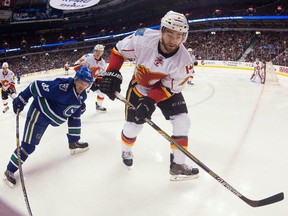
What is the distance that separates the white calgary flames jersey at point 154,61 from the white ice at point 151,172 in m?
0.93

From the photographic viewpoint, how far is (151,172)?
255cm

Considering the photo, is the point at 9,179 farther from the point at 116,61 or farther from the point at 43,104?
the point at 116,61

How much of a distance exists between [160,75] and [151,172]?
3.33 feet

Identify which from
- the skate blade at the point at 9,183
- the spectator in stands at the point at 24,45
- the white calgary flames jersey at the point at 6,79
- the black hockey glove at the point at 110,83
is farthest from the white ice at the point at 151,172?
the spectator in stands at the point at 24,45

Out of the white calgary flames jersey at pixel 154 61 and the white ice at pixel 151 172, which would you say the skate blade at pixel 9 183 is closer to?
the white ice at pixel 151 172

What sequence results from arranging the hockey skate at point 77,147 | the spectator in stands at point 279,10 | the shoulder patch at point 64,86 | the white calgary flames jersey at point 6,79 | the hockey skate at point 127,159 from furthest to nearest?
the spectator in stands at point 279,10, the white calgary flames jersey at point 6,79, the hockey skate at point 77,147, the hockey skate at point 127,159, the shoulder patch at point 64,86

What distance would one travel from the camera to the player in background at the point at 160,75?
77.6 inches

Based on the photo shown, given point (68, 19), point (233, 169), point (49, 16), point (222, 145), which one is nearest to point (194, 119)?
point (222, 145)

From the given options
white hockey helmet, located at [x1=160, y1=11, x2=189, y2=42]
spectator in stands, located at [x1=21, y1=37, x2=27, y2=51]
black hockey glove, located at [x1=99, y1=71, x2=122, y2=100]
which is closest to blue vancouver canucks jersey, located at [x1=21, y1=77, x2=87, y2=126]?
black hockey glove, located at [x1=99, y1=71, x2=122, y2=100]

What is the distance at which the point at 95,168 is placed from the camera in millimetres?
2648

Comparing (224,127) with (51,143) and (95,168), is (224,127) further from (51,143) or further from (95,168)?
(51,143)

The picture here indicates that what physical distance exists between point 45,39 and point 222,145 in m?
29.8

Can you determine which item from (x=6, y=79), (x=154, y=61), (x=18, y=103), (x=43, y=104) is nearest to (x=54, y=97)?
(x=43, y=104)

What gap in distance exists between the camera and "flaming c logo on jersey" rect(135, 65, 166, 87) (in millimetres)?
2152
